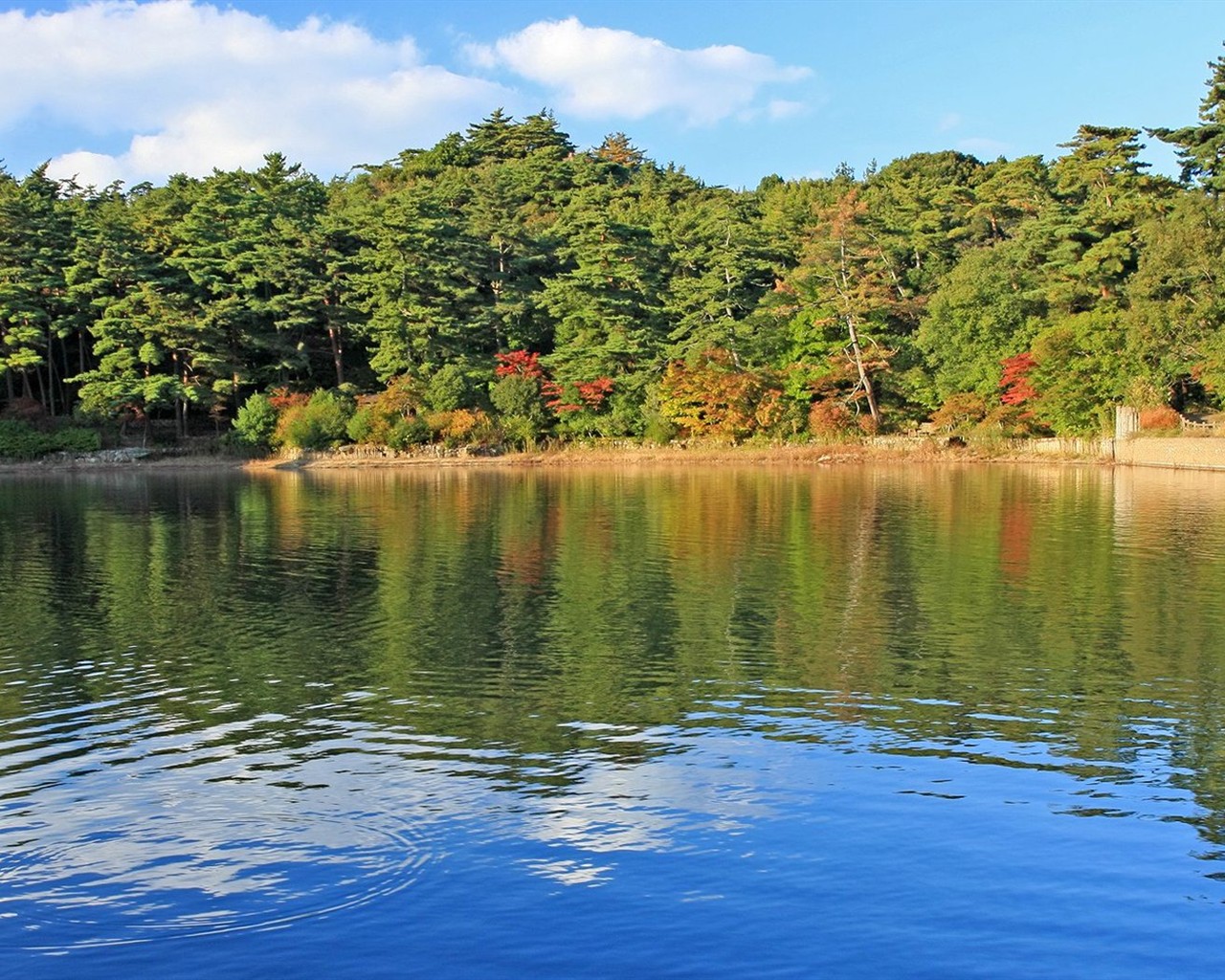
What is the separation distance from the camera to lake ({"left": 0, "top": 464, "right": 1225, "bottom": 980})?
20.9 feet

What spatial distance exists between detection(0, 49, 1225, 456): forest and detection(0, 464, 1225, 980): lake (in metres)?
32.1

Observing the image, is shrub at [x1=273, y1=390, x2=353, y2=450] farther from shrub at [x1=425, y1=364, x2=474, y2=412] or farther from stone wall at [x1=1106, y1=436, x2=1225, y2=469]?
stone wall at [x1=1106, y1=436, x2=1225, y2=469]

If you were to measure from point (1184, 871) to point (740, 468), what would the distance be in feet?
132

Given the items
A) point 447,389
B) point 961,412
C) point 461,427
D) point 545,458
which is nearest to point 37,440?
point 447,389

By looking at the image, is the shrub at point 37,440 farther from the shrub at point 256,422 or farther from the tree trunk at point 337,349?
the tree trunk at point 337,349

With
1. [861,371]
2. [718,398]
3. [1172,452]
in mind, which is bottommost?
[1172,452]

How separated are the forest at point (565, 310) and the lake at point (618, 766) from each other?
32.1 metres

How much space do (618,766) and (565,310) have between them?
1934 inches

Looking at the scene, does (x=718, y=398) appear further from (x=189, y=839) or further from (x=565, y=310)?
(x=189, y=839)

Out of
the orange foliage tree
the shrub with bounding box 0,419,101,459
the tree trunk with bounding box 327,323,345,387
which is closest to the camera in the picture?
the shrub with bounding box 0,419,101,459

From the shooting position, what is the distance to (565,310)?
5691 centimetres

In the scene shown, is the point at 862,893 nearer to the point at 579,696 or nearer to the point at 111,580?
the point at 579,696

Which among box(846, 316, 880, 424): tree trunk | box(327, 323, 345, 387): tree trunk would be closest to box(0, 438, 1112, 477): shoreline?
box(846, 316, 880, 424): tree trunk

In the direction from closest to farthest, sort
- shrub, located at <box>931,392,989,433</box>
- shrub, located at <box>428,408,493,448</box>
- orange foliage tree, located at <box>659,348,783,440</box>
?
shrub, located at <box>931,392,989,433</box> < orange foliage tree, located at <box>659,348,783,440</box> < shrub, located at <box>428,408,493,448</box>
